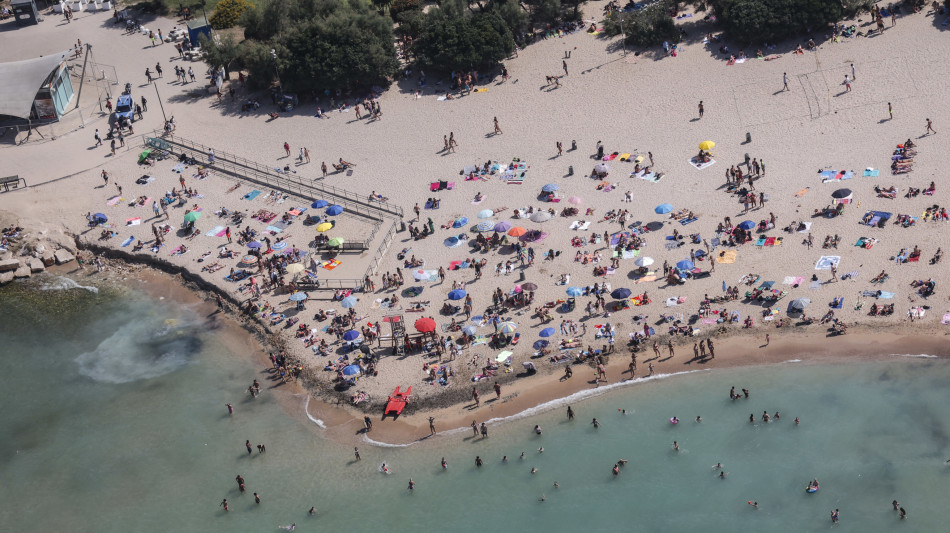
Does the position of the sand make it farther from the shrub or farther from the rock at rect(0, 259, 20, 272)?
the shrub

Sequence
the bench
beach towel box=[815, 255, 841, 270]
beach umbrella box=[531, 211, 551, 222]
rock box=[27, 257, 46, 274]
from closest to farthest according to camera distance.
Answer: beach towel box=[815, 255, 841, 270] → beach umbrella box=[531, 211, 551, 222] → rock box=[27, 257, 46, 274] → the bench

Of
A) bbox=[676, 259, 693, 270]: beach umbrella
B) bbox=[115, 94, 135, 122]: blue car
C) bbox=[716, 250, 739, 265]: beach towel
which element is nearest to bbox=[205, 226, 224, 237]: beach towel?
bbox=[115, 94, 135, 122]: blue car

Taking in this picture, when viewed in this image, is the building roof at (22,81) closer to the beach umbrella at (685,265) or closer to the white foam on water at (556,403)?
the white foam on water at (556,403)

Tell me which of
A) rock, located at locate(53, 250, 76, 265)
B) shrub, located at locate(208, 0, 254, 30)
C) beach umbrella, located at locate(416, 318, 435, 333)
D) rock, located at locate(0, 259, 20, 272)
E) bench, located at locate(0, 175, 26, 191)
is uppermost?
shrub, located at locate(208, 0, 254, 30)

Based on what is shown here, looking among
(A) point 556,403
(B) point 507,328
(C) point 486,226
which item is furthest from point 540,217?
(A) point 556,403

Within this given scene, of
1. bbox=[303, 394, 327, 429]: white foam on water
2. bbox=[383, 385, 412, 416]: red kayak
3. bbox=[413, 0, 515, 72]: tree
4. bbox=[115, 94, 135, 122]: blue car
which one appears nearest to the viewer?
bbox=[383, 385, 412, 416]: red kayak

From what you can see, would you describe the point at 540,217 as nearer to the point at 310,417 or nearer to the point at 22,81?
the point at 310,417
